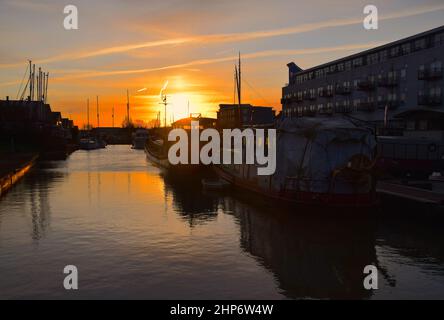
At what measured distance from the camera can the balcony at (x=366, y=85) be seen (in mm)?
79438

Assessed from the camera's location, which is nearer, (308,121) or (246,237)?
(246,237)

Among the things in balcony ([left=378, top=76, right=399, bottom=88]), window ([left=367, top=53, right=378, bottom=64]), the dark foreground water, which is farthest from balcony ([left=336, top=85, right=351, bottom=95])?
the dark foreground water

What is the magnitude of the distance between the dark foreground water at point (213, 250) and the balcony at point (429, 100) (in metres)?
39.1

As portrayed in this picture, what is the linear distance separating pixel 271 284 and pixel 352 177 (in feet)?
46.0

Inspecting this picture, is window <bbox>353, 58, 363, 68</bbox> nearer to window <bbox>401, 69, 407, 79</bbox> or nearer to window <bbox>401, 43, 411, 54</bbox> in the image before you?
window <bbox>401, 43, 411, 54</bbox>

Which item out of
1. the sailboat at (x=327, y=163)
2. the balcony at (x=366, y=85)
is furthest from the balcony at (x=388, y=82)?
the sailboat at (x=327, y=163)

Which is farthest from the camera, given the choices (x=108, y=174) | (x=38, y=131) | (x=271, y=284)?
(x=38, y=131)

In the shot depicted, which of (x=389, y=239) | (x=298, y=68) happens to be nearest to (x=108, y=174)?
(x=389, y=239)

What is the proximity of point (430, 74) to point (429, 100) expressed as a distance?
3.95 m

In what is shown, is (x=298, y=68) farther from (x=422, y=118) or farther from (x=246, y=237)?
(x=246, y=237)

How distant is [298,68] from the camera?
12750 centimetres

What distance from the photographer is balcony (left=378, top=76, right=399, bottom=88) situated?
7358 cm

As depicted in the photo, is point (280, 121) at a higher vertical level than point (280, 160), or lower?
higher

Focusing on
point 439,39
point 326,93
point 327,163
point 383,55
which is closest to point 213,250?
point 327,163
